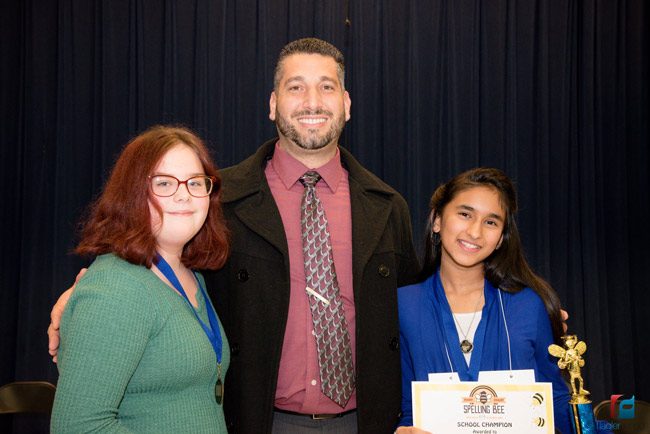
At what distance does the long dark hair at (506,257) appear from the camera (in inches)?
94.2

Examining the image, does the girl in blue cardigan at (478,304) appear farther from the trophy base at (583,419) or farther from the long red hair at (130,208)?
the long red hair at (130,208)

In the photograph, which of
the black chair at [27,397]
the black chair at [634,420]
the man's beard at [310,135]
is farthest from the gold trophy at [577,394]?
the black chair at [27,397]

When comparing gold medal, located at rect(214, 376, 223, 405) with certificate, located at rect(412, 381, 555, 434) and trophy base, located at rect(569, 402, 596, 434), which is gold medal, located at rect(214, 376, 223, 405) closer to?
certificate, located at rect(412, 381, 555, 434)

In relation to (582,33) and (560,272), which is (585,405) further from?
(582,33)

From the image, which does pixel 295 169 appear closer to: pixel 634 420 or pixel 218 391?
pixel 218 391

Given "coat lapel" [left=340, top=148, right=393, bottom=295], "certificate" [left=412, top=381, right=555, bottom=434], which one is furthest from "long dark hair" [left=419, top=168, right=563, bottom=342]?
"certificate" [left=412, top=381, right=555, bottom=434]

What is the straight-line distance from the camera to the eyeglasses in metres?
1.77

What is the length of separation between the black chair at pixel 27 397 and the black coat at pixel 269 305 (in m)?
1.67

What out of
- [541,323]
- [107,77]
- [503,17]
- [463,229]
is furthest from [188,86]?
[541,323]

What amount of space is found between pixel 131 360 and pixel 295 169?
4.15 ft

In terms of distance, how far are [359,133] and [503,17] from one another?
1.81 meters

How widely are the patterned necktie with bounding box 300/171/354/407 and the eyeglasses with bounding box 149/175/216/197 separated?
2.07ft

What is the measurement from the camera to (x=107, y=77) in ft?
17.8

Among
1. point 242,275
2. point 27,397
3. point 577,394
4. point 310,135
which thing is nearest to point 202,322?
point 242,275
